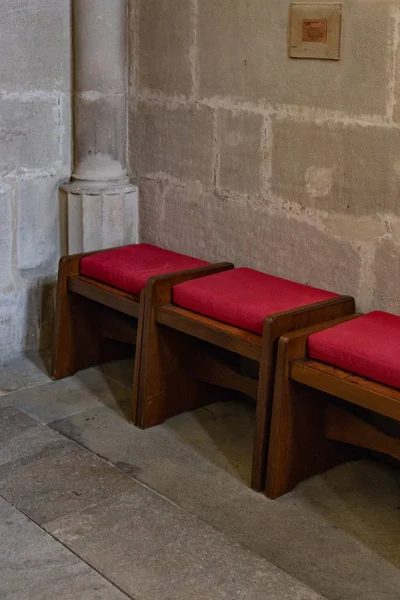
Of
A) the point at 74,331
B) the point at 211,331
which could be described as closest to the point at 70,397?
the point at 74,331

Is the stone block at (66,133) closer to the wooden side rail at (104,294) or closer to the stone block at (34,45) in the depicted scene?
the stone block at (34,45)

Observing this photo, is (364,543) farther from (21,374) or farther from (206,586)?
(21,374)

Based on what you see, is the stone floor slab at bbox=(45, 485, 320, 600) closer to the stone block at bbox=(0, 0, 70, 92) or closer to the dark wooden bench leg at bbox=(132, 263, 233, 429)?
the dark wooden bench leg at bbox=(132, 263, 233, 429)

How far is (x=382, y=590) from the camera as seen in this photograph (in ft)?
8.04

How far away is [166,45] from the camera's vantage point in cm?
383

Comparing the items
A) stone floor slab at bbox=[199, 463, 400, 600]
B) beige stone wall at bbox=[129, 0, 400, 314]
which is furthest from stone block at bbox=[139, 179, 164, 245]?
stone floor slab at bbox=[199, 463, 400, 600]

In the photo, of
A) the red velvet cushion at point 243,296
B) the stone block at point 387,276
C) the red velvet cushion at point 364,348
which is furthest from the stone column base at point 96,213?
the red velvet cushion at point 364,348

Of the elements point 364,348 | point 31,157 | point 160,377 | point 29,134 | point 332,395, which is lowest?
point 160,377

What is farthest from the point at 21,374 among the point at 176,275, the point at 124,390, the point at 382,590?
the point at 382,590

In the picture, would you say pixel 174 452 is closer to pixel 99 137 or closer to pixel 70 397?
pixel 70 397

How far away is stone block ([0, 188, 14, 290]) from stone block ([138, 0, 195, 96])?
79 cm

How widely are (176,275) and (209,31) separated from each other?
102 cm

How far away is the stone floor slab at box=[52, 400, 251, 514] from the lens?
2992 mm

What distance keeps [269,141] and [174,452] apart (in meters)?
1.24
